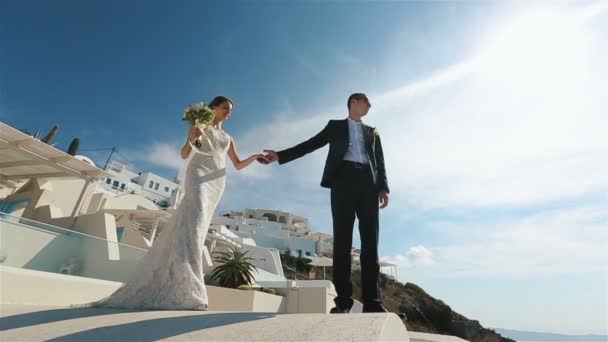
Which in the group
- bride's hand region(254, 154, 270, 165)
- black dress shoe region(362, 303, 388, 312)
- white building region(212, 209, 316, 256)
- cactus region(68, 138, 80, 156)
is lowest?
black dress shoe region(362, 303, 388, 312)

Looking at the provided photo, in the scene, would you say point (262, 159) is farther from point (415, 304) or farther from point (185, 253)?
point (415, 304)

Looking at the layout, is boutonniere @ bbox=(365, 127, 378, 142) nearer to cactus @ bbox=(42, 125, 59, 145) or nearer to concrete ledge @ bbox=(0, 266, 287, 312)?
concrete ledge @ bbox=(0, 266, 287, 312)

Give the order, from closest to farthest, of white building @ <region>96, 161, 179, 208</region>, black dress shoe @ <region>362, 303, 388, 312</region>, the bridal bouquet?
black dress shoe @ <region>362, 303, 388, 312</region>
the bridal bouquet
white building @ <region>96, 161, 179, 208</region>

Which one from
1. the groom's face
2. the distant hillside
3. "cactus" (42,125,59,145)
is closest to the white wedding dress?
the groom's face

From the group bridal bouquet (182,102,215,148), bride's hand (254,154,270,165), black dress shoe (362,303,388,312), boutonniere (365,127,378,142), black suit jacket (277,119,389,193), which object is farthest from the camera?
bridal bouquet (182,102,215,148)

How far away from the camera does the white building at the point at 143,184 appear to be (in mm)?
47822

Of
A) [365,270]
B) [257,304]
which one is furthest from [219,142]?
[257,304]

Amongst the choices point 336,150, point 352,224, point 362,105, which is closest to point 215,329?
point 352,224

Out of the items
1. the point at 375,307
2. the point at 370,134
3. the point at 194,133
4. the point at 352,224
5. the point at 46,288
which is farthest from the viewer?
the point at 46,288

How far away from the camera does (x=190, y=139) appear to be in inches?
157

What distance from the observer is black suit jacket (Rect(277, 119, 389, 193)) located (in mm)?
3570

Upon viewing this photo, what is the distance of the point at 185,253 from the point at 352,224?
177 cm

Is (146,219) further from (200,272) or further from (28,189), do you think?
(200,272)

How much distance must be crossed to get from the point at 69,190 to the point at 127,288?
1620 centimetres
